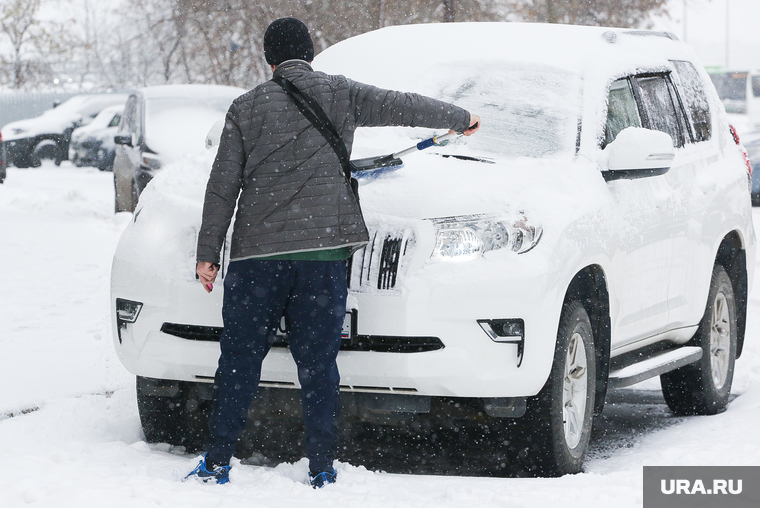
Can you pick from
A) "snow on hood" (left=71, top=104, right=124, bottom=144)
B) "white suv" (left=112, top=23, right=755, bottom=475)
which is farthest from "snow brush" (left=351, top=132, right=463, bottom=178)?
"snow on hood" (left=71, top=104, right=124, bottom=144)

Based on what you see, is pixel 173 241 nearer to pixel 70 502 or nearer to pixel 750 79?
pixel 70 502

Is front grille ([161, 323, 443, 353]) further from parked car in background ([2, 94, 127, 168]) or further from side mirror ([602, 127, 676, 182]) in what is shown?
parked car in background ([2, 94, 127, 168])

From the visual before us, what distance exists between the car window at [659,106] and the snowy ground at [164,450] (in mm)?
1433

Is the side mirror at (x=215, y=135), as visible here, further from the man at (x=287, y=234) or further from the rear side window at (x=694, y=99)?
the rear side window at (x=694, y=99)

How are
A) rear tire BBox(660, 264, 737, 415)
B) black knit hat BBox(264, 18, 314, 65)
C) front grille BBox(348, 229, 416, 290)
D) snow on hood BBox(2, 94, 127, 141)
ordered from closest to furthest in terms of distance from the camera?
black knit hat BBox(264, 18, 314, 65), front grille BBox(348, 229, 416, 290), rear tire BBox(660, 264, 737, 415), snow on hood BBox(2, 94, 127, 141)

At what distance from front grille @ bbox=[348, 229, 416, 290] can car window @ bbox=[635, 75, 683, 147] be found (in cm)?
190

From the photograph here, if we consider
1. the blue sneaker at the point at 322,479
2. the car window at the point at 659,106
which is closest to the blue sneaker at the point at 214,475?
the blue sneaker at the point at 322,479

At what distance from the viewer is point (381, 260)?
13.7 ft

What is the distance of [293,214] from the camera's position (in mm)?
3939

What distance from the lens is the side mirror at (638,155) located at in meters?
4.78

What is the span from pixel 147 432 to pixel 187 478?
2.79 ft

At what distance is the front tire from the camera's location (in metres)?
4.32

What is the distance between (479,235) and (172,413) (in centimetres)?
157

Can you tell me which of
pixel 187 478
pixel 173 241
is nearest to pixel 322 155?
pixel 173 241
